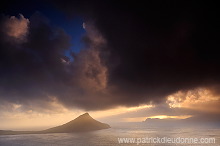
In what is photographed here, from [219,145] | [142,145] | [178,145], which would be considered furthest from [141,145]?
[219,145]

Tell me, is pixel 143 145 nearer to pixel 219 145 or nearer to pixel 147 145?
pixel 147 145

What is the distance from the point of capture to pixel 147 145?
105 meters

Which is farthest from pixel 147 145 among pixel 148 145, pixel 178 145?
pixel 178 145

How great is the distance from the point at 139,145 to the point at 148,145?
5.95 metres

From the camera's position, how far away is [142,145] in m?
104

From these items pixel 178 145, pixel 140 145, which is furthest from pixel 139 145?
pixel 178 145

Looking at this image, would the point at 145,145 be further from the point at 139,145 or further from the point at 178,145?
the point at 178,145

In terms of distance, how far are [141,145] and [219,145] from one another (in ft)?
180

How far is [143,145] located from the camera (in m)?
104

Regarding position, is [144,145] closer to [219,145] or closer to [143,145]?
[143,145]

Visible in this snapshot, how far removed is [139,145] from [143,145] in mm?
2628

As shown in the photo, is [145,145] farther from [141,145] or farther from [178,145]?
[178,145]

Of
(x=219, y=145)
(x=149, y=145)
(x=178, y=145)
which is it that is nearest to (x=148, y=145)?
(x=149, y=145)

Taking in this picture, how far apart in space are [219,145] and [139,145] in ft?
184
